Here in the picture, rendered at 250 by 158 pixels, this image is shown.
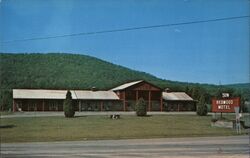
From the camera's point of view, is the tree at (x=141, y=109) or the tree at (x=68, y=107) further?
the tree at (x=141, y=109)

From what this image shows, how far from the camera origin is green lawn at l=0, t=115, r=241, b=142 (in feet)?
62.2

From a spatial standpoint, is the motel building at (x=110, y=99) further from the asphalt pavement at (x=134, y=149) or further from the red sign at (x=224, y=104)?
the asphalt pavement at (x=134, y=149)

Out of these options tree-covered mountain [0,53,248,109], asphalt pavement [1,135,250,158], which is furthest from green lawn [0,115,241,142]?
tree-covered mountain [0,53,248,109]

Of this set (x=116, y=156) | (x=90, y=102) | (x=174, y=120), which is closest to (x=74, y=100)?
(x=90, y=102)

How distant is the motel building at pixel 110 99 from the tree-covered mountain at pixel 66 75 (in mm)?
302

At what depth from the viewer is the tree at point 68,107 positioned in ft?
67.3

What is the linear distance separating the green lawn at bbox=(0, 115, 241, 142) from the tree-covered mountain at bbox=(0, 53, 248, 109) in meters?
1.09

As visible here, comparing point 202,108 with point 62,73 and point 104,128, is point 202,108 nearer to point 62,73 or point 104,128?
point 104,128

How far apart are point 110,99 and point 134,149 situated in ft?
12.1

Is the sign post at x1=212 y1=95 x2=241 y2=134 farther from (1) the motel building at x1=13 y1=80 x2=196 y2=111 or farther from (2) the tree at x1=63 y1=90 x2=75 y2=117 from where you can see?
(2) the tree at x1=63 y1=90 x2=75 y2=117

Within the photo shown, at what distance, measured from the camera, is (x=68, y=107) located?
2070 cm

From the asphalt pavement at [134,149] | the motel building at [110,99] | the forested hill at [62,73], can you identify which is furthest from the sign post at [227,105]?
the forested hill at [62,73]

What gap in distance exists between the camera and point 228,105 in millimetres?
23172

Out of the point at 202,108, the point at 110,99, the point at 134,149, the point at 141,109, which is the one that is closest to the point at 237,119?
the point at 202,108
